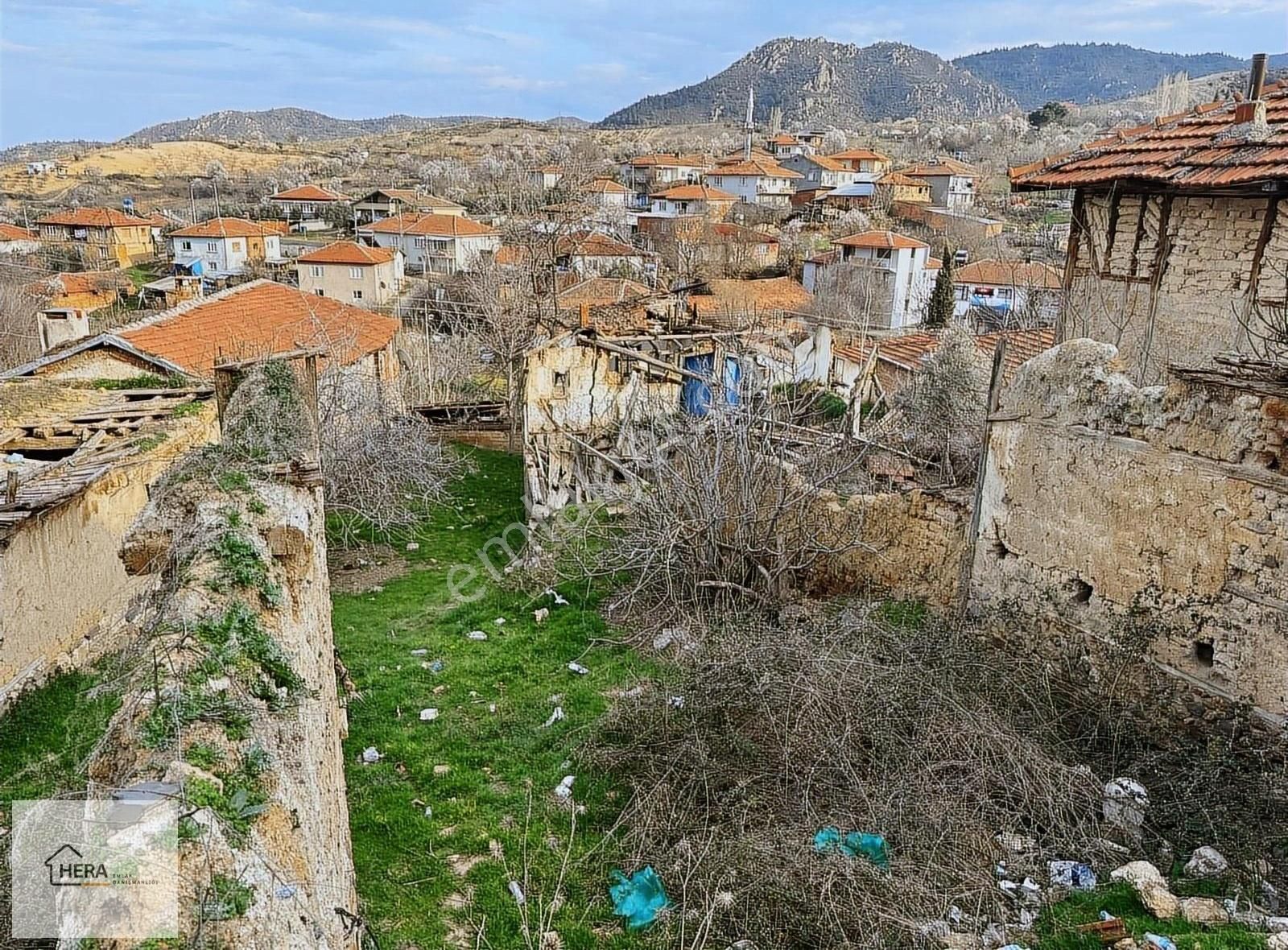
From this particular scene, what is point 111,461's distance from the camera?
385 inches

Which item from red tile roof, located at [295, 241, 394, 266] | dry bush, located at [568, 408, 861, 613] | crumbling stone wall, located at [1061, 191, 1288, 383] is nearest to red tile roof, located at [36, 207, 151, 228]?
red tile roof, located at [295, 241, 394, 266]

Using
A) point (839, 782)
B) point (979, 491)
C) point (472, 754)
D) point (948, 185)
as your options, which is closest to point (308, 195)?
point (948, 185)

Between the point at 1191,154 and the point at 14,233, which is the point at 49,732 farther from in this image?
the point at 14,233

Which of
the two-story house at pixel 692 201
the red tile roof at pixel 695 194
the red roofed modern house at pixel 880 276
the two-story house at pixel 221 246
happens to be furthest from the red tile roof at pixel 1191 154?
the red tile roof at pixel 695 194

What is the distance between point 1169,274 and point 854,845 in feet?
23.6

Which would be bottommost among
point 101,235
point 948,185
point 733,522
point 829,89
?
point 733,522

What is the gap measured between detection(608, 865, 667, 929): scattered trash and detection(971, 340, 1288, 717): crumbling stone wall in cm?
396

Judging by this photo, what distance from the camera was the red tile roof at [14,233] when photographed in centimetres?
4853

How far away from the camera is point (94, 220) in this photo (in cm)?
5225

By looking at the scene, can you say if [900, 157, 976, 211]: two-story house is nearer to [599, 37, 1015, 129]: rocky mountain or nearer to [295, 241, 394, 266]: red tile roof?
[295, 241, 394, 266]: red tile roof

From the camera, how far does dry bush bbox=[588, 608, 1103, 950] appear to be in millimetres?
4715

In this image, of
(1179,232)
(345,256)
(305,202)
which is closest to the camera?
(1179,232)

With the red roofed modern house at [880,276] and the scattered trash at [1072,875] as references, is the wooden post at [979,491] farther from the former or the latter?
the red roofed modern house at [880,276]

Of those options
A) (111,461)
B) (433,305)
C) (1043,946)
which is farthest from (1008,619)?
(433,305)
